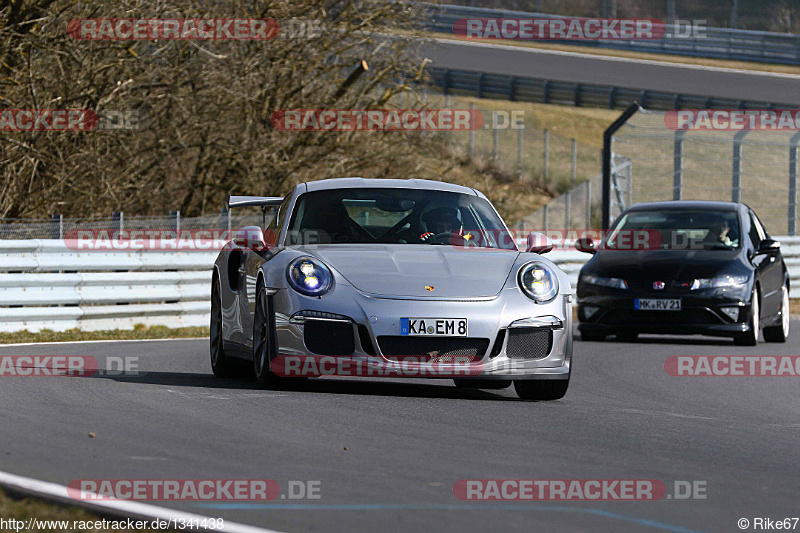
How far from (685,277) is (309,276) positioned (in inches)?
281

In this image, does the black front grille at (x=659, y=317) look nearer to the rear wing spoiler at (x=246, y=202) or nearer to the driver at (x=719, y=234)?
the driver at (x=719, y=234)

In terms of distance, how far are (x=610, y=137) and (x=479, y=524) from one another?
17.6 metres

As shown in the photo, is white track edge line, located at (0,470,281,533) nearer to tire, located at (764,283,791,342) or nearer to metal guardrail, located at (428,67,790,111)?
tire, located at (764,283,791,342)

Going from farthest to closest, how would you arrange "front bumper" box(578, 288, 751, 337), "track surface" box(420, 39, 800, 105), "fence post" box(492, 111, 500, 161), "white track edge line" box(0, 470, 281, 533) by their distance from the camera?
1. "track surface" box(420, 39, 800, 105)
2. "fence post" box(492, 111, 500, 161)
3. "front bumper" box(578, 288, 751, 337)
4. "white track edge line" box(0, 470, 281, 533)

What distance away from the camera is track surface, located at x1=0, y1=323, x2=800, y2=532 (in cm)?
495

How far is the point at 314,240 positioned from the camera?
9.16 m

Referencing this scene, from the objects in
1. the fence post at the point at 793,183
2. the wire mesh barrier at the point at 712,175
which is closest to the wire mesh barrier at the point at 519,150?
the wire mesh barrier at the point at 712,175

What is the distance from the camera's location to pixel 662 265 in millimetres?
14727

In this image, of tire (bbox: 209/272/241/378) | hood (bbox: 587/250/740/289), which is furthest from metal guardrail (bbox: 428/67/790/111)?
tire (bbox: 209/272/241/378)

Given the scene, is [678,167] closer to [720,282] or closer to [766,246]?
[766,246]

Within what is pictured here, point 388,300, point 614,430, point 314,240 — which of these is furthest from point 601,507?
point 314,240

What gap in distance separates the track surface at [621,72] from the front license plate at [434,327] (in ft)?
103

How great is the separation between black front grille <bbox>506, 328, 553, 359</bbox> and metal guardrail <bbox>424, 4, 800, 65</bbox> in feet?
119

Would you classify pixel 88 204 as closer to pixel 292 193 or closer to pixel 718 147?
pixel 292 193
